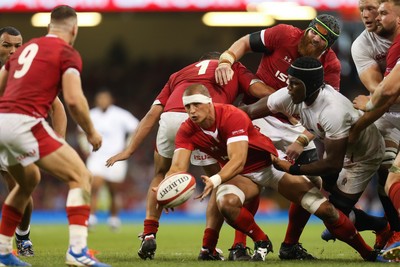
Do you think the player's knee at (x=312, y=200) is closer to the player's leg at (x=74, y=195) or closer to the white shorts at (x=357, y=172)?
the white shorts at (x=357, y=172)

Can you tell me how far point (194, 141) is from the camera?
808 cm

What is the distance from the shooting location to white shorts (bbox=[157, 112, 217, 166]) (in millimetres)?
8820

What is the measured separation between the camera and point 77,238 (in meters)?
6.82

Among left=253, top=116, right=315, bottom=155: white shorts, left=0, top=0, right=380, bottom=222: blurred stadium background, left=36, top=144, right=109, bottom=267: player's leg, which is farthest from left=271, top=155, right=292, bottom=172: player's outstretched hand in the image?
left=0, top=0, right=380, bottom=222: blurred stadium background

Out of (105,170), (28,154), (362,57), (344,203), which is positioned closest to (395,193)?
(344,203)

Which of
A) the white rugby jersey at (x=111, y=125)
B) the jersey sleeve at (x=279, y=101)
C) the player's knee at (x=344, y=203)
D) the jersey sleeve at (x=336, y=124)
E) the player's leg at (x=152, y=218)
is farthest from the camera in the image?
the white rugby jersey at (x=111, y=125)

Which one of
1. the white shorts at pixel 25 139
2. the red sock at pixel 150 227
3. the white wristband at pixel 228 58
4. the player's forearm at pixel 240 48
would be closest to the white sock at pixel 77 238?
the white shorts at pixel 25 139

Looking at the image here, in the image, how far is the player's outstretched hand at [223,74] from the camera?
8.62 metres

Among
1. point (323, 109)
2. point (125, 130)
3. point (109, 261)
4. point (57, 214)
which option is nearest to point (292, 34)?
point (323, 109)

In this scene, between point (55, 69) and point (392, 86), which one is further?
point (392, 86)

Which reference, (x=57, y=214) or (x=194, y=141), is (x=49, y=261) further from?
(x=57, y=214)

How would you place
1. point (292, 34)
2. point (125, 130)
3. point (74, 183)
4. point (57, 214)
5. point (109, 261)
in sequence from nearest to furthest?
point (74, 183) → point (109, 261) → point (292, 34) → point (125, 130) → point (57, 214)

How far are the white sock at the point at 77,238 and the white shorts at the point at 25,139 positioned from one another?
61 cm

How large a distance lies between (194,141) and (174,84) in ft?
4.16
